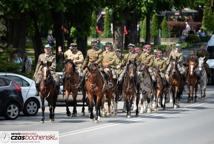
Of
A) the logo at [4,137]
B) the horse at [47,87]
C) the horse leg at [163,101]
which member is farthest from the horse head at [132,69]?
the logo at [4,137]

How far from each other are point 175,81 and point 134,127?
27.9 ft

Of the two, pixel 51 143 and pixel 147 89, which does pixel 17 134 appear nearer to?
pixel 51 143

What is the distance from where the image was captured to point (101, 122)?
952 inches

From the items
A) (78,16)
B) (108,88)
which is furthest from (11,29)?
(108,88)

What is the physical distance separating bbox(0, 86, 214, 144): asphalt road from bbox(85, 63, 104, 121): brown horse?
65 cm

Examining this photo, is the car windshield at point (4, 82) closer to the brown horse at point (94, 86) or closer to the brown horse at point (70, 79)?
the brown horse at point (70, 79)

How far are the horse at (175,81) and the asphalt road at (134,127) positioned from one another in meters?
1.43

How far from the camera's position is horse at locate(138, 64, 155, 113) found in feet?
91.9

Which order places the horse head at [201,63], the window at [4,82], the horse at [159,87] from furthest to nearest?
the horse head at [201,63] → the horse at [159,87] → the window at [4,82]

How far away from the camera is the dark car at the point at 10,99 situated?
25359 mm

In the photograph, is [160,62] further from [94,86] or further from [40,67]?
[40,67]

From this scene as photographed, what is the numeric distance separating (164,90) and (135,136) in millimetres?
10583

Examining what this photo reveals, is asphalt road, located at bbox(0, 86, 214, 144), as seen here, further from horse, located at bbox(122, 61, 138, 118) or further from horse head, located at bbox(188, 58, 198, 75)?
horse head, located at bbox(188, 58, 198, 75)

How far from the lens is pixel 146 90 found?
28250 mm
